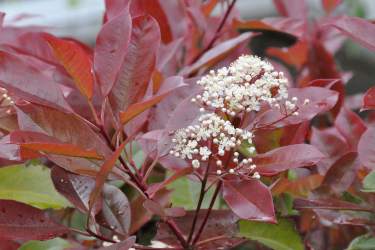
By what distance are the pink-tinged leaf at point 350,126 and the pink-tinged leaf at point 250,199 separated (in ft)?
1.01

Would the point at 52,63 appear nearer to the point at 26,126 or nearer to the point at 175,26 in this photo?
the point at 175,26

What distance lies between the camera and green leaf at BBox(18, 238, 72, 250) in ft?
2.54

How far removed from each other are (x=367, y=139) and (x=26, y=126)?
0.36 meters

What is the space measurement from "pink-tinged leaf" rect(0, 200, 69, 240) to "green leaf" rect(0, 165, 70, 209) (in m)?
0.08

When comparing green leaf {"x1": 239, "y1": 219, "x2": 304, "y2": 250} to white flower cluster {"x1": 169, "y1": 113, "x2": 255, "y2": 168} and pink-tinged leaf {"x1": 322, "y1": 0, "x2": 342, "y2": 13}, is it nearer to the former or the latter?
white flower cluster {"x1": 169, "y1": 113, "x2": 255, "y2": 168}

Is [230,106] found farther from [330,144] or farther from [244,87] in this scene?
[330,144]

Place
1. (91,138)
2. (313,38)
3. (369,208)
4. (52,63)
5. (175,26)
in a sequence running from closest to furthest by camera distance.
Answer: (91,138) < (369,208) < (52,63) < (175,26) < (313,38)

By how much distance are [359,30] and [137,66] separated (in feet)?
0.78

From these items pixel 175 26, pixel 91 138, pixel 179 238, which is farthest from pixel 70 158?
pixel 175 26

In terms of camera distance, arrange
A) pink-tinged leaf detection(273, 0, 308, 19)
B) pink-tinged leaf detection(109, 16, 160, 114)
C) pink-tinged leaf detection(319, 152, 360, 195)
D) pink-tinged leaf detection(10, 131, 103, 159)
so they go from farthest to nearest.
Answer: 1. pink-tinged leaf detection(273, 0, 308, 19)
2. pink-tinged leaf detection(319, 152, 360, 195)
3. pink-tinged leaf detection(109, 16, 160, 114)
4. pink-tinged leaf detection(10, 131, 103, 159)

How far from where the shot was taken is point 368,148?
0.77 meters

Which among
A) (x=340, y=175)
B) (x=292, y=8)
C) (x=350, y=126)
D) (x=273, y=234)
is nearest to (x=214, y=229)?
(x=273, y=234)

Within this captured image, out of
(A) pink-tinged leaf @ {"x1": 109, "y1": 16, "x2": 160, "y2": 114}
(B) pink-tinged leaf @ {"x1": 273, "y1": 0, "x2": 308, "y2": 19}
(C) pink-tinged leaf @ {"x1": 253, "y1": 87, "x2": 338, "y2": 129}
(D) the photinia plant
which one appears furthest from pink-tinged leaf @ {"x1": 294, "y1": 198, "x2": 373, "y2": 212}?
(B) pink-tinged leaf @ {"x1": 273, "y1": 0, "x2": 308, "y2": 19}

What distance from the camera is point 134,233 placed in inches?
35.1
